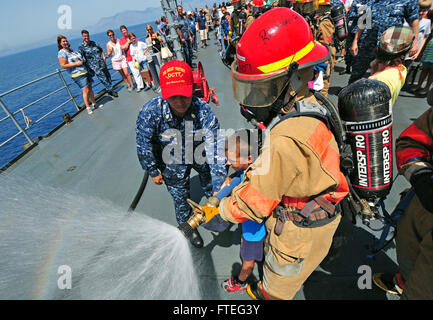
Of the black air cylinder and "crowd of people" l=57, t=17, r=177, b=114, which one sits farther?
"crowd of people" l=57, t=17, r=177, b=114

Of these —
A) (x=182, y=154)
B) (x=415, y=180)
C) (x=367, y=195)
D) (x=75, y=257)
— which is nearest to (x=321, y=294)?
(x=367, y=195)

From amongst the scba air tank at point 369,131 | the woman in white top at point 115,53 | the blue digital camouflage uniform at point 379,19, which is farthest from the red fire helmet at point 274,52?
the woman in white top at point 115,53

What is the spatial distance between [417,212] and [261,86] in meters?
1.56

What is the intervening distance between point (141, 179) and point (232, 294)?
9.12ft

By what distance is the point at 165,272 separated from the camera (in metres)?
2.59

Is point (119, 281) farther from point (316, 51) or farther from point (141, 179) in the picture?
point (316, 51)

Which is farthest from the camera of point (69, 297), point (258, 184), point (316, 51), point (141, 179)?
point (141, 179)

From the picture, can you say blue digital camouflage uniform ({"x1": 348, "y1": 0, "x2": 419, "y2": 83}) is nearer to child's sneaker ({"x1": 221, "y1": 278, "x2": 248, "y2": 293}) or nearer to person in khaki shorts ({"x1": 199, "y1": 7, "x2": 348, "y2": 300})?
person in khaki shorts ({"x1": 199, "y1": 7, "x2": 348, "y2": 300})

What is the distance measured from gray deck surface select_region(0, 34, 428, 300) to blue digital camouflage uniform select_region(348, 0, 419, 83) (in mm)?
1483

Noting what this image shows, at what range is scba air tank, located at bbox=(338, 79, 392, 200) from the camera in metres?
1.37

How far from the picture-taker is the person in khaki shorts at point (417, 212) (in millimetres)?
1329

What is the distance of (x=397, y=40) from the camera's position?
2.14m

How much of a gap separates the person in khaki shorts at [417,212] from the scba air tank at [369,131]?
0.18 metres

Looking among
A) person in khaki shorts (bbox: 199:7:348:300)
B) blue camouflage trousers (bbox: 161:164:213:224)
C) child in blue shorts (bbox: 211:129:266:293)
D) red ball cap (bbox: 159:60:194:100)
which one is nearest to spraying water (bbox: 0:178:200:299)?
blue camouflage trousers (bbox: 161:164:213:224)
